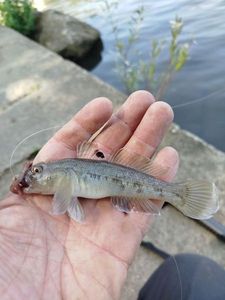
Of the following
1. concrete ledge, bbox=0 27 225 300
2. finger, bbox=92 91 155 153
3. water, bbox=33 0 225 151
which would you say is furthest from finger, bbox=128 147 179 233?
water, bbox=33 0 225 151

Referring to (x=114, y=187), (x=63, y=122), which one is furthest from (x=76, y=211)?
(x=63, y=122)

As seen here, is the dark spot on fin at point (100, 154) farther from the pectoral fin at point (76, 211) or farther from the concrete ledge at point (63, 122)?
the concrete ledge at point (63, 122)

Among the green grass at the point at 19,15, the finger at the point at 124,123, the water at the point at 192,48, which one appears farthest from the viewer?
the green grass at the point at 19,15

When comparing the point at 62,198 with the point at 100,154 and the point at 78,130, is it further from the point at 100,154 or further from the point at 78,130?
the point at 78,130

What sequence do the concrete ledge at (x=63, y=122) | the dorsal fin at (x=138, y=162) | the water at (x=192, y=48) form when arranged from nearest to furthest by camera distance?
1. the dorsal fin at (x=138, y=162)
2. the concrete ledge at (x=63, y=122)
3. the water at (x=192, y=48)

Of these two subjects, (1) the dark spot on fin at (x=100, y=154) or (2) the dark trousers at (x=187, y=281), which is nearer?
(2) the dark trousers at (x=187, y=281)

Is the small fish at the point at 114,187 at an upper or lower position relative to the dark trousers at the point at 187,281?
upper

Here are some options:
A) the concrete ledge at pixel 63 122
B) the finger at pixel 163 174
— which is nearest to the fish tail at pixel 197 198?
the finger at pixel 163 174
